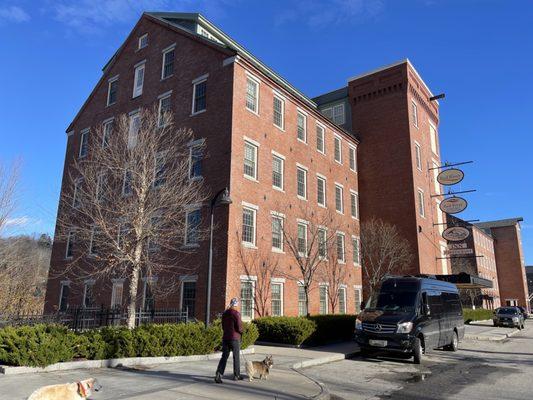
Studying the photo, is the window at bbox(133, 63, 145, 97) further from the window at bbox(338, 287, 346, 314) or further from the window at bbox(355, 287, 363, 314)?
the window at bbox(355, 287, 363, 314)

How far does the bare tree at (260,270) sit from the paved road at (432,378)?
7729 millimetres

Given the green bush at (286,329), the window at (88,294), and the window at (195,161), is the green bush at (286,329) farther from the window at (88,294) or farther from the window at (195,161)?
the window at (88,294)

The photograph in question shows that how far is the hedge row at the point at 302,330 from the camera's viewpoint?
57.0ft

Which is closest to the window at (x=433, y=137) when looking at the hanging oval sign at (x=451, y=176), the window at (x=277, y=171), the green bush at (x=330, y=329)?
the hanging oval sign at (x=451, y=176)

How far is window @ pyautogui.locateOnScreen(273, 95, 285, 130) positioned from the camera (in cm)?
2589

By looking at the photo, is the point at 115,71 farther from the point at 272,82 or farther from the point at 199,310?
the point at 199,310

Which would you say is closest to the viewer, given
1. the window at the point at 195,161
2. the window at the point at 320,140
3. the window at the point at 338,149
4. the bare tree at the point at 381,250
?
the window at the point at 195,161

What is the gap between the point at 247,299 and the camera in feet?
69.2

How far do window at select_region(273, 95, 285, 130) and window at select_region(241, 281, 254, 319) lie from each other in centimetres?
994

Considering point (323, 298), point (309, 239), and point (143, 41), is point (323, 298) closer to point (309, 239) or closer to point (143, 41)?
point (309, 239)

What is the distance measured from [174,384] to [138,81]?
2392 centimetres

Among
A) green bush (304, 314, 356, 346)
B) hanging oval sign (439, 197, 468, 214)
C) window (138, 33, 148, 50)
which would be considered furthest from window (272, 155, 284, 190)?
hanging oval sign (439, 197, 468, 214)

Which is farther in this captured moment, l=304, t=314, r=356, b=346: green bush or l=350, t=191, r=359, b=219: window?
l=350, t=191, r=359, b=219: window

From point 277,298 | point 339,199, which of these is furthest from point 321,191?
point 277,298
